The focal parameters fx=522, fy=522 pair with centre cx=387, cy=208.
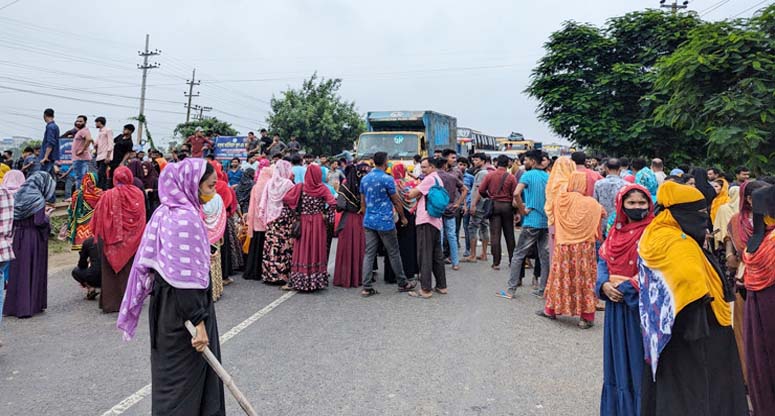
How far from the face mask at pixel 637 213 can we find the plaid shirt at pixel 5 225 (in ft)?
18.1

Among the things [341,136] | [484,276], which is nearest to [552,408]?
[484,276]

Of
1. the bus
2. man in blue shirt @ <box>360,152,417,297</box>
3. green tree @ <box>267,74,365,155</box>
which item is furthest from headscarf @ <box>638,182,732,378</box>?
green tree @ <box>267,74,365,155</box>

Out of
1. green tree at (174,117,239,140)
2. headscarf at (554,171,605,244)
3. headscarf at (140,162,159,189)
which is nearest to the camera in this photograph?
headscarf at (554,171,605,244)

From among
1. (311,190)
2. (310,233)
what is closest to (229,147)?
(311,190)

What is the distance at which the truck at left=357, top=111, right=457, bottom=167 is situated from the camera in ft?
59.0

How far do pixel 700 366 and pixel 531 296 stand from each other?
14.9ft

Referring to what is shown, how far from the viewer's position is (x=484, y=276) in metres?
8.84

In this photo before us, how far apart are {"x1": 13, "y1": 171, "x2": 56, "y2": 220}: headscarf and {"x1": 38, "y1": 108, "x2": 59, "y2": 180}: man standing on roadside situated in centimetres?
527

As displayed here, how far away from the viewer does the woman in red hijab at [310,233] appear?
745cm

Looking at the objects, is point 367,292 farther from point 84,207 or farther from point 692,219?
point 692,219

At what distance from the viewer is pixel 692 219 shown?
3020 mm

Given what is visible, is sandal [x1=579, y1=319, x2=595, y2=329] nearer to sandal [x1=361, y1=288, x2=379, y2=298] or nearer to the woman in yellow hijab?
sandal [x1=361, y1=288, x2=379, y2=298]

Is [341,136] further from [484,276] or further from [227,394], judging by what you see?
[227,394]

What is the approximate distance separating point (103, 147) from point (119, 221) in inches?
233
